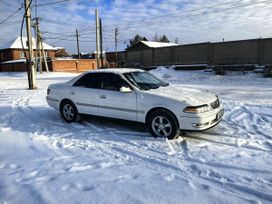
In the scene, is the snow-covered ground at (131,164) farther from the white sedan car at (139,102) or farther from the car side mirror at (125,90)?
the car side mirror at (125,90)

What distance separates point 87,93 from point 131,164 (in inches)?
116

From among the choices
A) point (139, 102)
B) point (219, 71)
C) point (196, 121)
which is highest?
point (219, 71)

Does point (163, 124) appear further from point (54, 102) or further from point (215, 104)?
point (54, 102)

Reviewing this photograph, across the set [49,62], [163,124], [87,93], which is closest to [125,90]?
[163,124]

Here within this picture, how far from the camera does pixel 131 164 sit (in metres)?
4.59

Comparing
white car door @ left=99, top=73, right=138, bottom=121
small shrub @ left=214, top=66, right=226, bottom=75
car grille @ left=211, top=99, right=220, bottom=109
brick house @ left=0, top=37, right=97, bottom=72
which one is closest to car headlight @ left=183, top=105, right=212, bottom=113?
car grille @ left=211, top=99, right=220, bottom=109

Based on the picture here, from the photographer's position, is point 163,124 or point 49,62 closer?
point 163,124

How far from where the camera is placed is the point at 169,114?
566 cm

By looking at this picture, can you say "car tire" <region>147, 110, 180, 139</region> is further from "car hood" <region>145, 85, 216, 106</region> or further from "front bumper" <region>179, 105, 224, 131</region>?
"car hood" <region>145, 85, 216, 106</region>

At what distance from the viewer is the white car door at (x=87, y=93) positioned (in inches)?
271

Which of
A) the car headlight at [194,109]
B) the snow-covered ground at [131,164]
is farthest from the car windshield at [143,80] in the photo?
the car headlight at [194,109]

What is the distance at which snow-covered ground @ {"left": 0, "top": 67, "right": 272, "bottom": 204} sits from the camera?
11.8ft

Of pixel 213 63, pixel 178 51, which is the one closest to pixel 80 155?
pixel 213 63

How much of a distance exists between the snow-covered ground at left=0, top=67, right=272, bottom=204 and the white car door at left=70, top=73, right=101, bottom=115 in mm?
466
